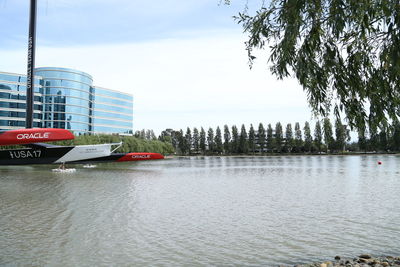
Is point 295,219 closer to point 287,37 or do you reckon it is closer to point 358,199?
point 358,199

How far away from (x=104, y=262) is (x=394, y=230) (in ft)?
27.9

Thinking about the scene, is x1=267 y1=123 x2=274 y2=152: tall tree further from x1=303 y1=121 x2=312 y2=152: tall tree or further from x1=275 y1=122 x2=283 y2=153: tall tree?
x1=303 y1=121 x2=312 y2=152: tall tree

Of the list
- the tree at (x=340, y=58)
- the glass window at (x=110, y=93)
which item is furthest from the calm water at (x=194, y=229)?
the glass window at (x=110, y=93)

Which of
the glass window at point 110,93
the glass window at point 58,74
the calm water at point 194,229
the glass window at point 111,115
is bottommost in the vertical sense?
the calm water at point 194,229

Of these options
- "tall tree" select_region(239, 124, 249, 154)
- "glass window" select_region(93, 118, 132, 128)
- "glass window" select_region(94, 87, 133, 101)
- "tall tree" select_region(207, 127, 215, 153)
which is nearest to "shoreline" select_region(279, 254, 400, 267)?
"glass window" select_region(93, 118, 132, 128)

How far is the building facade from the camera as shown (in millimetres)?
83438

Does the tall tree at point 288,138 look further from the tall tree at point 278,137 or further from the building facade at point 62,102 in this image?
the building facade at point 62,102

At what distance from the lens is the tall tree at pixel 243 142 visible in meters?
149

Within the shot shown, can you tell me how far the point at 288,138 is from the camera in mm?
147375

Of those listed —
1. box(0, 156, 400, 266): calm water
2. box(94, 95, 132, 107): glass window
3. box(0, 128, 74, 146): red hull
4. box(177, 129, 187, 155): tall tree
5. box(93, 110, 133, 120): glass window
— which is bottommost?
box(0, 156, 400, 266): calm water

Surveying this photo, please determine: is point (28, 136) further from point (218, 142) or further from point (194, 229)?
point (218, 142)

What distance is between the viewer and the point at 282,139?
148000mm

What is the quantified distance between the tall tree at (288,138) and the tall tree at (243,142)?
17.0 metres

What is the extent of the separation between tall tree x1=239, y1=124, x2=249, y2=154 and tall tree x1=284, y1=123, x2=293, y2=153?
17.0m
